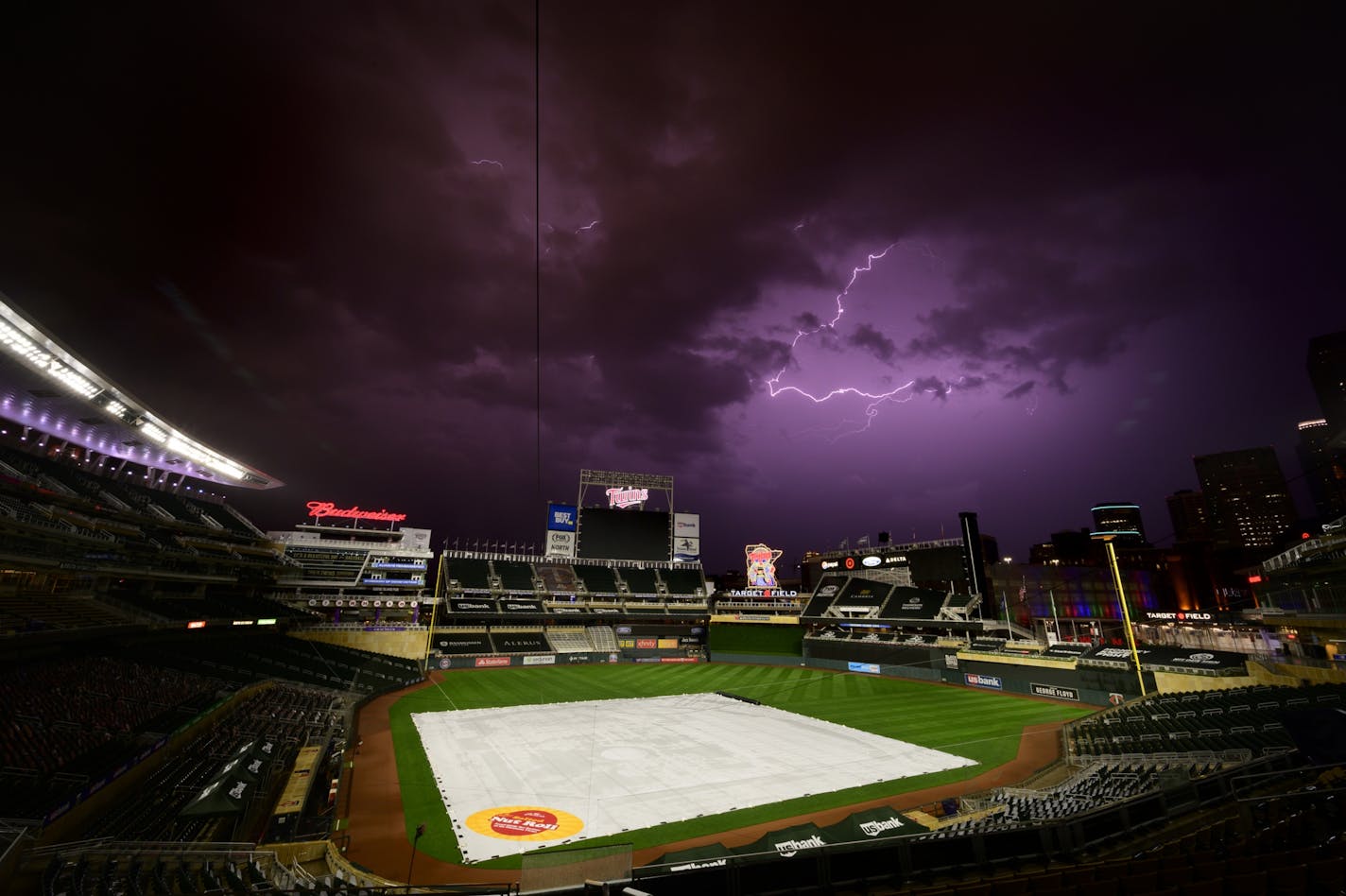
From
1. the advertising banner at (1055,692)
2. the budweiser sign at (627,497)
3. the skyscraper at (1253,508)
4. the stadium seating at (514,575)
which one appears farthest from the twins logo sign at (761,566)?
the skyscraper at (1253,508)

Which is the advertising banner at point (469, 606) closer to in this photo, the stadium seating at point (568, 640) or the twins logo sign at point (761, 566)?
the stadium seating at point (568, 640)

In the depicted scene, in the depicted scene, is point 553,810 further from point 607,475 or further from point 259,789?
point 607,475

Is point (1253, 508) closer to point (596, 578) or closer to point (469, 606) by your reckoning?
point (596, 578)

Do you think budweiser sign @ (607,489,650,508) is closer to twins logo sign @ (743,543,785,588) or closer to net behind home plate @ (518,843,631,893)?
twins logo sign @ (743,543,785,588)

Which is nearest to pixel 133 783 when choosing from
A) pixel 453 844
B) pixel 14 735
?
pixel 14 735

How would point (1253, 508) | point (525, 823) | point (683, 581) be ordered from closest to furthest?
point (525, 823) → point (683, 581) → point (1253, 508)

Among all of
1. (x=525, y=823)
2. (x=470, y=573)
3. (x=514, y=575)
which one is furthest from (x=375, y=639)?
(x=525, y=823)
